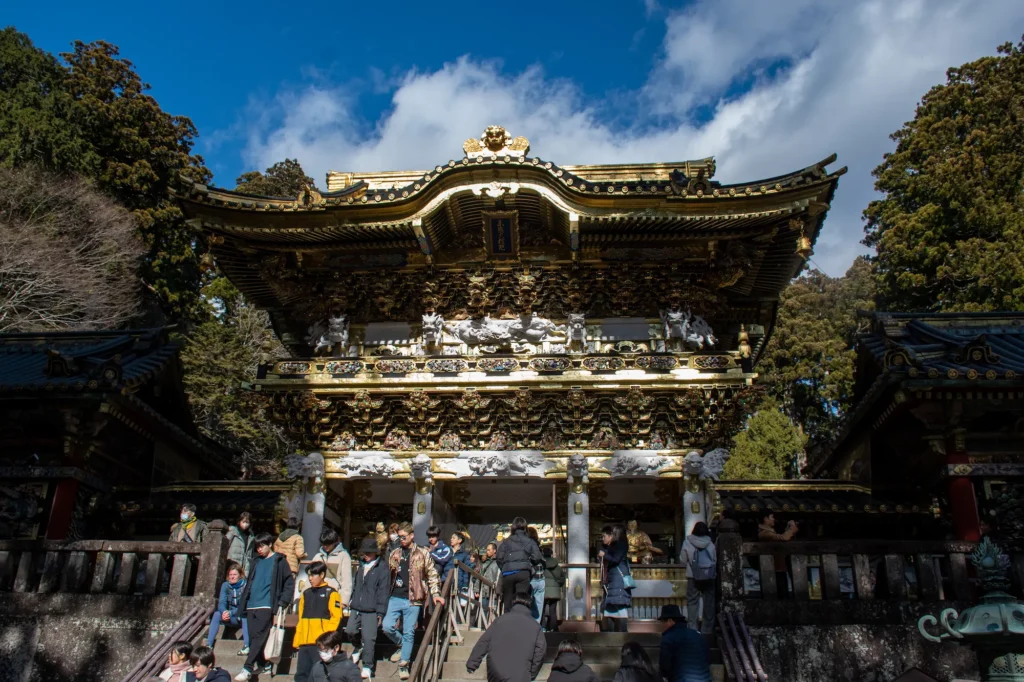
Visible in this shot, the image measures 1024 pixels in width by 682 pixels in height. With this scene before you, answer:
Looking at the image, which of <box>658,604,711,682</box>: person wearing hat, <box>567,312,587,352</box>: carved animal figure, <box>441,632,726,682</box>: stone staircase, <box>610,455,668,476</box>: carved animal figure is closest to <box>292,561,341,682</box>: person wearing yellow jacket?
<box>441,632,726,682</box>: stone staircase

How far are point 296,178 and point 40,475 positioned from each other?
87.3 feet

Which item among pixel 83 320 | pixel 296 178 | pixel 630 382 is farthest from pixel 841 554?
pixel 296 178

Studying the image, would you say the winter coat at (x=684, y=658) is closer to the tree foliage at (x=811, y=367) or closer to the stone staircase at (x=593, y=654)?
the stone staircase at (x=593, y=654)

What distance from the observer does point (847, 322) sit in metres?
33.9

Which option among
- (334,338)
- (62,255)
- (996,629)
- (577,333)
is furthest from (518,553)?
(62,255)

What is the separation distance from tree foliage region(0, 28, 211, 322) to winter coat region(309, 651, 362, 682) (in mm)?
23188

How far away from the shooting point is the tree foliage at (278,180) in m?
36.2

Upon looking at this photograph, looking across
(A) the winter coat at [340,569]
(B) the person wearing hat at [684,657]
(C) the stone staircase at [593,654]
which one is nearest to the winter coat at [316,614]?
(A) the winter coat at [340,569]

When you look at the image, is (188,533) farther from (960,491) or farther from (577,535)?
(960,491)

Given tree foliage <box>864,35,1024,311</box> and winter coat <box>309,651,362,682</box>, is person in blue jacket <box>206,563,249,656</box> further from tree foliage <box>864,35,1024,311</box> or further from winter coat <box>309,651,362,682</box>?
tree foliage <box>864,35,1024,311</box>

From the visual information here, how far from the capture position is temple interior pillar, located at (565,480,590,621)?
1398cm

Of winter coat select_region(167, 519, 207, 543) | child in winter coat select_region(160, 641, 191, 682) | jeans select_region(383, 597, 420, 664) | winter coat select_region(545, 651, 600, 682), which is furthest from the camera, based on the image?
winter coat select_region(167, 519, 207, 543)

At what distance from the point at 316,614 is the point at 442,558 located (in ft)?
7.26

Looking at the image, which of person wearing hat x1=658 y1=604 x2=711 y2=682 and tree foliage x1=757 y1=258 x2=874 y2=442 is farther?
tree foliage x1=757 y1=258 x2=874 y2=442
